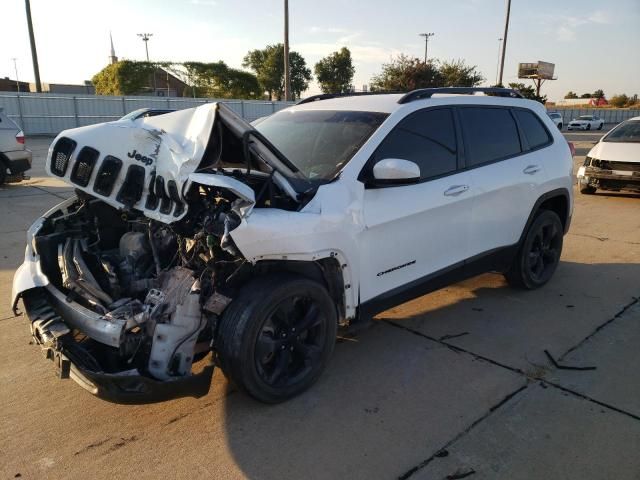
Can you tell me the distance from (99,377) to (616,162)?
33.7 ft

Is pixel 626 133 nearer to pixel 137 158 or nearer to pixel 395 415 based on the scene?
pixel 395 415

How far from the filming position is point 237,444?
2.74 meters

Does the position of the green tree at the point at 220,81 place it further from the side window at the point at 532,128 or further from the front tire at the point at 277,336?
the front tire at the point at 277,336

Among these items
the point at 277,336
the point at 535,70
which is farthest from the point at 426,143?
the point at 535,70

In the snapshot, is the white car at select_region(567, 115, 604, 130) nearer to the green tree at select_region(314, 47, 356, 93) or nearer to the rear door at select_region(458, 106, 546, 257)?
the green tree at select_region(314, 47, 356, 93)

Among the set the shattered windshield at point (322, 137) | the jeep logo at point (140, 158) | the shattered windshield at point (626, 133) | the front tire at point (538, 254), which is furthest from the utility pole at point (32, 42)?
the front tire at point (538, 254)

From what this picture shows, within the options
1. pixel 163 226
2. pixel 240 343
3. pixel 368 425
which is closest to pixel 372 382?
pixel 368 425

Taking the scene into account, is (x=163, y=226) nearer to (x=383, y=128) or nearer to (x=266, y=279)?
(x=266, y=279)

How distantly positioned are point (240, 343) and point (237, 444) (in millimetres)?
547

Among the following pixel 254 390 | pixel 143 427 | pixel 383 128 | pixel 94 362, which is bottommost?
pixel 143 427

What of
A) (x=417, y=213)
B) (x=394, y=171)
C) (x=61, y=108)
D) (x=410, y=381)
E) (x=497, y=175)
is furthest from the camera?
(x=61, y=108)

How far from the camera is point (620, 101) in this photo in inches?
3300

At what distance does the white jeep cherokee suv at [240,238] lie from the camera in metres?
2.70

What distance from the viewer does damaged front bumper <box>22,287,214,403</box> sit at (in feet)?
8.09
